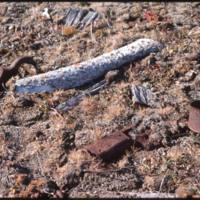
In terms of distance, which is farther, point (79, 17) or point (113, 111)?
point (79, 17)

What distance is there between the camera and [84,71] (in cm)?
952

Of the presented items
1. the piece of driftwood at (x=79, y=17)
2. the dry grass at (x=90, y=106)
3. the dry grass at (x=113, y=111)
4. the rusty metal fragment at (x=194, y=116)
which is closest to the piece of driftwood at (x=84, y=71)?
the dry grass at (x=90, y=106)

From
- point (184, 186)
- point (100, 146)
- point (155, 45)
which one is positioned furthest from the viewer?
point (155, 45)

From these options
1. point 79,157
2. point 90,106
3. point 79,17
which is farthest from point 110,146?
point 79,17

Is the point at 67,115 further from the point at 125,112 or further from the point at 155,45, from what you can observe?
the point at 155,45

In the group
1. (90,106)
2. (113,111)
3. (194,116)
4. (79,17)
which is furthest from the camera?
(79,17)

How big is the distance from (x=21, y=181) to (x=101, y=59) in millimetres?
3097

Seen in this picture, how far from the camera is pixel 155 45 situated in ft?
33.5

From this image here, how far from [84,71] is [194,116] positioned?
7.44 feet

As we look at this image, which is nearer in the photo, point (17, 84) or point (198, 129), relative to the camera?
point (198, 129)

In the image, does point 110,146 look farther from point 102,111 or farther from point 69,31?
point 69,31

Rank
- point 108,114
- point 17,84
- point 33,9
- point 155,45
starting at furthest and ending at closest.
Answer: point 33,9 < point 155,45 < point 17,84 < point 108,114

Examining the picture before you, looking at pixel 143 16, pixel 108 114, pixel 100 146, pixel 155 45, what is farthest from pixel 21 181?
pixel 143 16

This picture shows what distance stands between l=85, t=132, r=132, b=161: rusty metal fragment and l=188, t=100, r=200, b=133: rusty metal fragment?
0.95m
